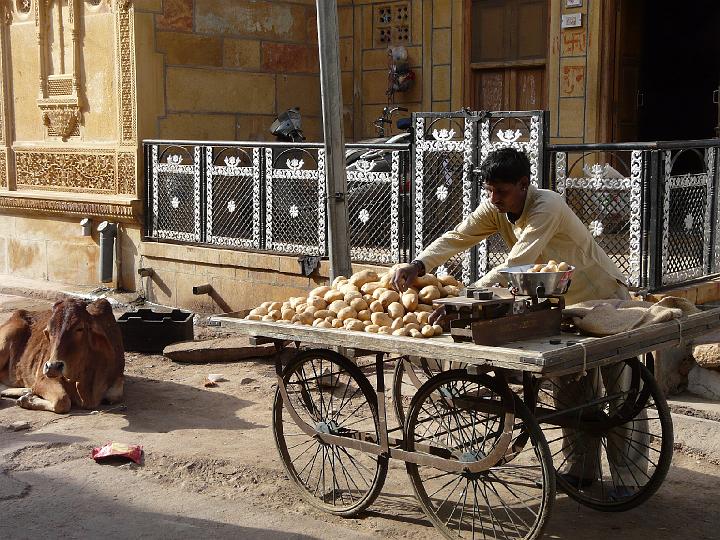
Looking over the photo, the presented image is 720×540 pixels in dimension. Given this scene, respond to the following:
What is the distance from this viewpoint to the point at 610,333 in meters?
4.55

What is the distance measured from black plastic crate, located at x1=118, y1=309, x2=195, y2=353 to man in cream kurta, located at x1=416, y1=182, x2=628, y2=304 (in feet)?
14.3

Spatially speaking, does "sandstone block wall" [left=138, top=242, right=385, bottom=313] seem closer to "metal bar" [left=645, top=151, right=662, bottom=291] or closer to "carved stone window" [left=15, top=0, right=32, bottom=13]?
"metal bar" [left=645, top=151, right=662, bottom=291]

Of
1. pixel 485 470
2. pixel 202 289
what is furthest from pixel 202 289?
pixel 485 470

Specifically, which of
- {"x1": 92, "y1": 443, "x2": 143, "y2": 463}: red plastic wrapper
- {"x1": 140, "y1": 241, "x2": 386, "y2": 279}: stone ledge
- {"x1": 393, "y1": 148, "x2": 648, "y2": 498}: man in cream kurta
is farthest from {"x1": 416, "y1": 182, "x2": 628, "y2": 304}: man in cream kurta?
{"x1": 140, "y1": 241, "x2": 386, "y2": 279}: stone ledge

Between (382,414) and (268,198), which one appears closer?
(382,414)

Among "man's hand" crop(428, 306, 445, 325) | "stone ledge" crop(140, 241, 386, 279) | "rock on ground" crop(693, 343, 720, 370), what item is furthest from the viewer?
"stone ledge" crop(140, 241, 386, 279)

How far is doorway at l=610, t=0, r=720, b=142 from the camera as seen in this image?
11.4 m

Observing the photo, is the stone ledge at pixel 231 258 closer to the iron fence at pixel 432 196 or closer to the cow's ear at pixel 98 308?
the iron fence at pixel 432 196

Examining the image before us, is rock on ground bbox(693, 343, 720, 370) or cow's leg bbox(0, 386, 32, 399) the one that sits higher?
rock on ground bbox(693, 343, 720, 370)

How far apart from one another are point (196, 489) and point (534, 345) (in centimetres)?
234

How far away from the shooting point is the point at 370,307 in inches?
200

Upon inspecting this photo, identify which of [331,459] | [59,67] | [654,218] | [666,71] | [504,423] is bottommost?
[331,459]

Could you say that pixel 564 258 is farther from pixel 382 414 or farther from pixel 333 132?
pixel 333 132

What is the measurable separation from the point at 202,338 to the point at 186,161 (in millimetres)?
2740
